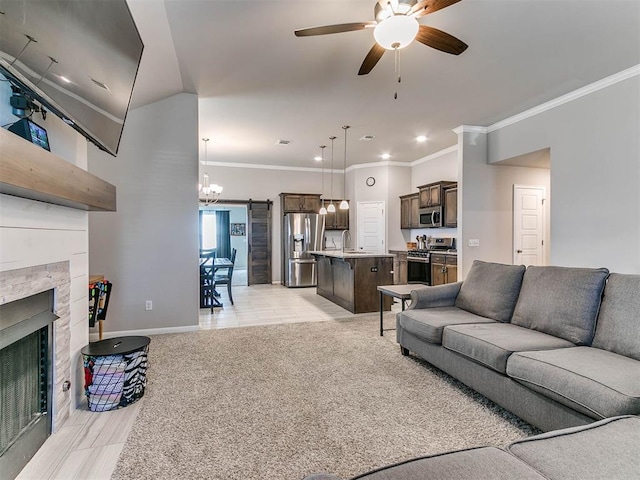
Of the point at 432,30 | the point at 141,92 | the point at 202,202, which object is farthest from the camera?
the point at 202,202

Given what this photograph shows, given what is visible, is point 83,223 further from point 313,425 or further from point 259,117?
point 259,117

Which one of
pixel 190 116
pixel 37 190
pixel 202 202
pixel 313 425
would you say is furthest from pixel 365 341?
pixel 202 202

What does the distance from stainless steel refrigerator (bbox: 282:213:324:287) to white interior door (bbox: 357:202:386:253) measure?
1.15 meters

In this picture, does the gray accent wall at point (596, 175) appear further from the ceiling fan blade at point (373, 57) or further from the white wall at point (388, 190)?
the white wall at point (388, 190)

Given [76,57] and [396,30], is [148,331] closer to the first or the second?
[76,57]

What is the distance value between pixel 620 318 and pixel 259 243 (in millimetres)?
7041

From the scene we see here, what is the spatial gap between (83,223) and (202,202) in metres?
5.55

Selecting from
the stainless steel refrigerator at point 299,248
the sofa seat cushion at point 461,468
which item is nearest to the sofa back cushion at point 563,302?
the sofa seat cushion at point 461,468

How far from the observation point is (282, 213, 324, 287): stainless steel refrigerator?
315 inches

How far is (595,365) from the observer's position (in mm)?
1799

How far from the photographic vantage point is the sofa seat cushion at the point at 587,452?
1.00 m

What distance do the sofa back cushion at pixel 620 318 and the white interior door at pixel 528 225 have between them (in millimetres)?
3849

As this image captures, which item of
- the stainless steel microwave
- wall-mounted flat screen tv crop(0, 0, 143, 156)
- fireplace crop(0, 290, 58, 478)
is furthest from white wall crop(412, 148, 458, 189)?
fireplace crop(0, 290, 58, 478)

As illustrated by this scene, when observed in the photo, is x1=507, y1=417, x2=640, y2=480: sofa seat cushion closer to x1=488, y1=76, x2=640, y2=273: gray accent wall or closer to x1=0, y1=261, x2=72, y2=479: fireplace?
x1=0, y1=261, x2=72, y2=479: fireplace
